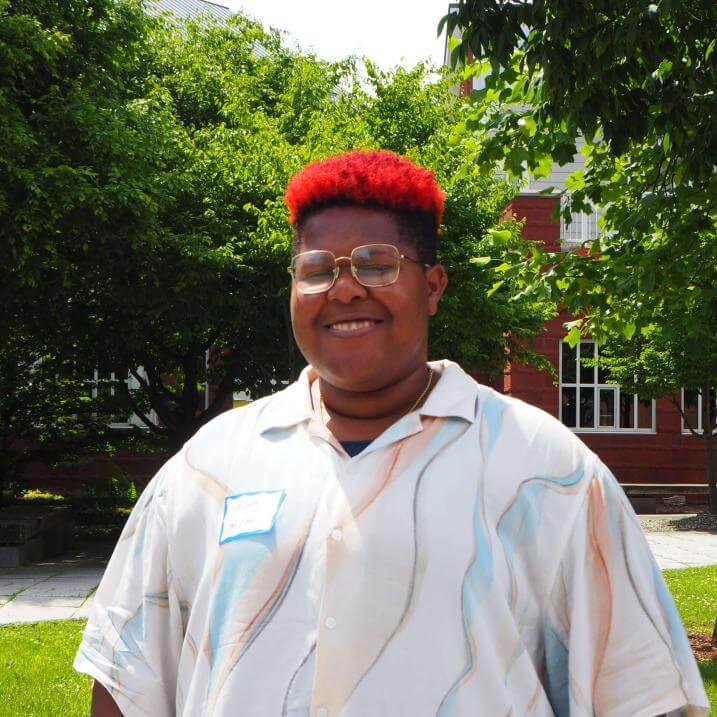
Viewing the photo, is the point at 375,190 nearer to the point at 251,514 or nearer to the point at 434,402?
the point at 434,402

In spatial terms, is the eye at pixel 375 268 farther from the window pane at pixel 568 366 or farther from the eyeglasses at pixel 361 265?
the window pane at pixel 568 366

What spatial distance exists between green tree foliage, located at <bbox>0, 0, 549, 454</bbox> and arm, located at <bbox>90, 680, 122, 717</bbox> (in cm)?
742

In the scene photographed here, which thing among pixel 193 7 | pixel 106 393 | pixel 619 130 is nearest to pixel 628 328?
pixel 619 130

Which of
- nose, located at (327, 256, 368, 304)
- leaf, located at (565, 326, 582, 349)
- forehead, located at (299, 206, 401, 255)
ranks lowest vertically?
nose, located at (327, 256, 368, 304)

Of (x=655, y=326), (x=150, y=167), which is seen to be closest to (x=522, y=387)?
(x=150, y=167)

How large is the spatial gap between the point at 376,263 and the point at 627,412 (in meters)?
22.0

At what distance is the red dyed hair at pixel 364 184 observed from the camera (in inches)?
75.5

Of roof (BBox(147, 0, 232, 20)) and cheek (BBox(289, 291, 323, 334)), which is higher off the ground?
roof (BBox(147, 0, 232, 20))

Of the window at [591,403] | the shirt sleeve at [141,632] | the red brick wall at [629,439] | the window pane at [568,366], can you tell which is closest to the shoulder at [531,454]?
the shirt sleeve at [141,632]

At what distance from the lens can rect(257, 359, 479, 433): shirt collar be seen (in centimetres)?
186

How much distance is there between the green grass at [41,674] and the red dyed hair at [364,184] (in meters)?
4.48

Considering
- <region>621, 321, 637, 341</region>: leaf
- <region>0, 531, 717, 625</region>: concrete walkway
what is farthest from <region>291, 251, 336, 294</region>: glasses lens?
<region>0, 531, 717, 625</region>: concrete walkway

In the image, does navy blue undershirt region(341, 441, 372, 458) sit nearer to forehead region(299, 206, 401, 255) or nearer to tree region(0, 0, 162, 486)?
forehead region(299, 206, 401, 255)

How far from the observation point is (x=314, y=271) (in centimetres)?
196
